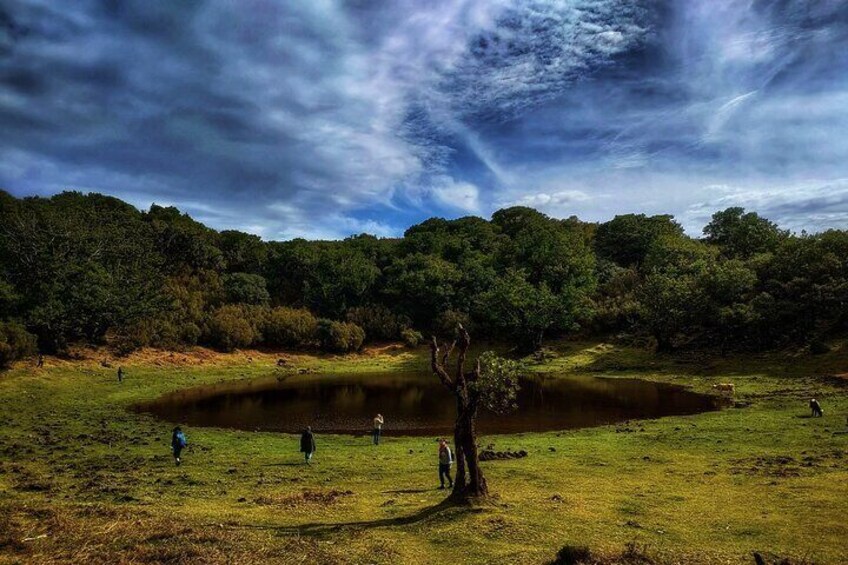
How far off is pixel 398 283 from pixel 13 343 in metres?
63.4

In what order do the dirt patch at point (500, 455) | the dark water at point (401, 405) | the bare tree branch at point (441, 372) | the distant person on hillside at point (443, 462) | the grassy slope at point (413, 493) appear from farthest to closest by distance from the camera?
the dark water at point (401, 405)
the dirt patch at point (500, 455)
the distant person on hillside at point (443, 462)
the bare tree branch at point (441, 372)
the grassy slope at point (413, 493)

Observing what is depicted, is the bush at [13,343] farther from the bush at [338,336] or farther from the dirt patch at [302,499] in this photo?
the dirt patch at [302,499]

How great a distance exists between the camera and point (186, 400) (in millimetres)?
50375

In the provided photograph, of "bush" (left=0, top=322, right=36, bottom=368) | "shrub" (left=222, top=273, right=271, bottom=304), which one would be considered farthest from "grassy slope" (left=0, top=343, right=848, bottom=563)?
"shrub" (left=222, top=273, right=271, bottom=304)

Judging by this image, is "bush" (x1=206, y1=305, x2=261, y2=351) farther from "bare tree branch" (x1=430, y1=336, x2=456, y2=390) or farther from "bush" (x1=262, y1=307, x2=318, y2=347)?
"bare tree branch" (x1=430, y1=336, x2=456, y2=390)

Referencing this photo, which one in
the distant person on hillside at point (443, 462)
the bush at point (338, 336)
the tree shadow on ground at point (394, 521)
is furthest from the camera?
the bush at point (338, 336)

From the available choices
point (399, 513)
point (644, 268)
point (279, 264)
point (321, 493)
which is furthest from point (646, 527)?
point (279, 264)

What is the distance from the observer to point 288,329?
9006 centimetres

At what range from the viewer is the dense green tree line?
65.7 metres

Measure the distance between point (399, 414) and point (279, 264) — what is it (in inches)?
3029

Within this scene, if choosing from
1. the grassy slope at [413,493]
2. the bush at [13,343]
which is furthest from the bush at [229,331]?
the grassy slope at [413,493]

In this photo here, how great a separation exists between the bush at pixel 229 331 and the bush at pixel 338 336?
10872 millimetres

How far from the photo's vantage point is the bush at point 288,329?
8975 centimetres

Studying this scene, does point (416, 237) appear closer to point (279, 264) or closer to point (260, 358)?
point (279, 264)
